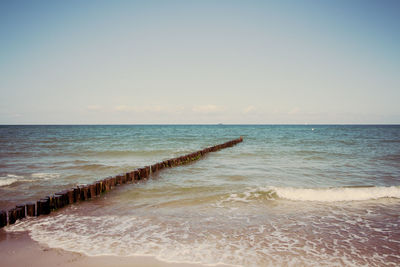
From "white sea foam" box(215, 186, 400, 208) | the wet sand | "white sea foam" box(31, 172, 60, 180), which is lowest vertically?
"white sea foam" box(31, 172, 60, 180)

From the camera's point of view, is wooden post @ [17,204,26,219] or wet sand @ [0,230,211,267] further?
wooden post @ [17,204,26,219]

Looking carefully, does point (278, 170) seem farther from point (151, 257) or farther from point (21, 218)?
point (21, 218)

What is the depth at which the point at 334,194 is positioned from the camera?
8.62m

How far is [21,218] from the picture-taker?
20.9ft

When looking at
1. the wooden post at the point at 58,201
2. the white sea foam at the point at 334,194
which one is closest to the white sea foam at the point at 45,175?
the wooden post at the point at 58,201

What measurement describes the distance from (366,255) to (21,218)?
7.67 meters

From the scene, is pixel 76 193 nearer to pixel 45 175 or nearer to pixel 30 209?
pixel 30 209

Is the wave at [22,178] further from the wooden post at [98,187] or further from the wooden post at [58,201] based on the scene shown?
the wooden post at [58,201]

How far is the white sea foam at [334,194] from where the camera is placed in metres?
8.34

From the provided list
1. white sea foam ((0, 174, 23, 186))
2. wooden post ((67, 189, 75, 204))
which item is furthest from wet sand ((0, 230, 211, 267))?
white sea foam ((0, 174, 23, 186))

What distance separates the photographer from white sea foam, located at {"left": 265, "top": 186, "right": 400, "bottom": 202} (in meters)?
8.34

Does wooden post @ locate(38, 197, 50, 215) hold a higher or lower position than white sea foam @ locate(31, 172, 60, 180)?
higher

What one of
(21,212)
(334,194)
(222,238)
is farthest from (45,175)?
(334,194)

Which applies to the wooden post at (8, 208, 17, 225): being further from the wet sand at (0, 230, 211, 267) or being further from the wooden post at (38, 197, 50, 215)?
the wet sand at (0, 230, 211, 267)
